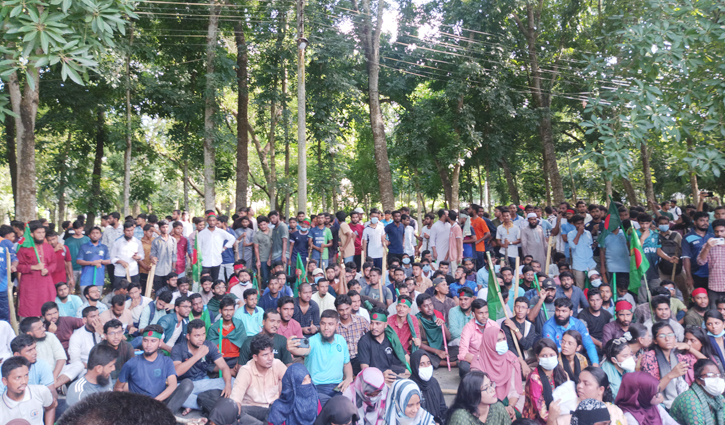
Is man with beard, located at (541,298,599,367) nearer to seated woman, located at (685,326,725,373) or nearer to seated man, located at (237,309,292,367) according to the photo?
seated woman, located at (685,326,725,373)

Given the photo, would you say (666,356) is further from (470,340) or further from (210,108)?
(210,108)

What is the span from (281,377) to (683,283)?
7.38 meters

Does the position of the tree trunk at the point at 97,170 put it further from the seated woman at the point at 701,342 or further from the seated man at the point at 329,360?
the seated woman at the point at 701,342

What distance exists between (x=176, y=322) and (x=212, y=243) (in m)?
3.04

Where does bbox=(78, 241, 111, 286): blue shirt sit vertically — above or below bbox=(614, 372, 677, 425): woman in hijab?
above

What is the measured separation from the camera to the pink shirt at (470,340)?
5840 millimetres

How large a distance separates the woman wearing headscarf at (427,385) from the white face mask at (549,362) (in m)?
1.08

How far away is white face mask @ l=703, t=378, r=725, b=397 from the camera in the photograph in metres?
4.50

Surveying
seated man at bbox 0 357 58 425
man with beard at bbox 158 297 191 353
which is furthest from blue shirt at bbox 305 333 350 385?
seated man at bbox 0 357 58 425

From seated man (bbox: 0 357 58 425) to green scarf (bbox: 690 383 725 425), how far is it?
617 centimetres

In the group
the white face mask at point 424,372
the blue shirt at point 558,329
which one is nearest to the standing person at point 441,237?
the blue shirt at point 558,329

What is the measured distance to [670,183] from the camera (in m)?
26.4

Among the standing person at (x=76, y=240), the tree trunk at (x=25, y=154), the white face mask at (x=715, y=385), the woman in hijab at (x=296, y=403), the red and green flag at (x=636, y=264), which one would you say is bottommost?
the woman in hijab at (x=296, y=403)

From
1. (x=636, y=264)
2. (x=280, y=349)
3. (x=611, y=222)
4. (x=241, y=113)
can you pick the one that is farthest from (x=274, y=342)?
(x=241, y=113)
